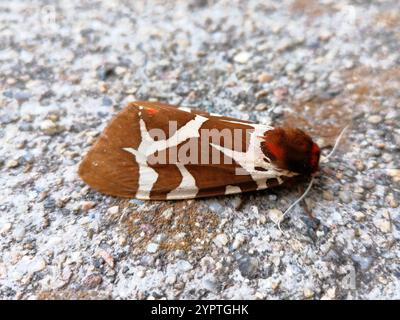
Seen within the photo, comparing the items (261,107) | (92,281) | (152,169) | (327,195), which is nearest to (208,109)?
(261,107)

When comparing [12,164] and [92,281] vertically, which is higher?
[12,164]

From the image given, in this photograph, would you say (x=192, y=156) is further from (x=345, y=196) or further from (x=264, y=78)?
(x=264, y=78)

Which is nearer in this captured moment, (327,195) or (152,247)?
(152,247)

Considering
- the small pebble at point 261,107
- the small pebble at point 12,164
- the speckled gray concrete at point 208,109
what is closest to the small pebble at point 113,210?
the speckled gray concrete at point 208,109

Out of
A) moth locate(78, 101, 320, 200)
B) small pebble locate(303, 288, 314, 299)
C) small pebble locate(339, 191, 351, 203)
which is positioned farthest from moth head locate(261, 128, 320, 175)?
small pebble locate(303, 288, 314, 299)

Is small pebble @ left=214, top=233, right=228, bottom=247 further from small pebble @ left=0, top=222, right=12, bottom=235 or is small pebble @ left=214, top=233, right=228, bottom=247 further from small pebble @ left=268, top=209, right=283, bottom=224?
small pebble @ left=0, top=222, right=12, bottom=235

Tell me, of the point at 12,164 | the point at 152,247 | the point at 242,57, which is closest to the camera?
the point at 152,247

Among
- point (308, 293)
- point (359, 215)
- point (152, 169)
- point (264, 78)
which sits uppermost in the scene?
point (264, 78)
